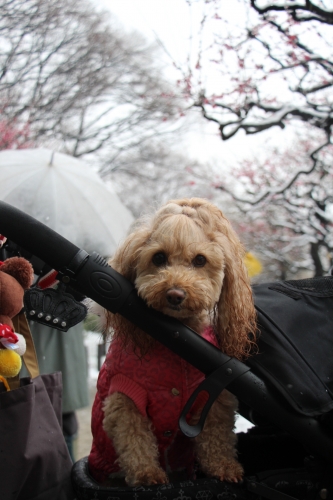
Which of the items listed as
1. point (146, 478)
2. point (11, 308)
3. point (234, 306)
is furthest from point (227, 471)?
point (11, 308)

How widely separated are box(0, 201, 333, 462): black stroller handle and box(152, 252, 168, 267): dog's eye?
0.52ft

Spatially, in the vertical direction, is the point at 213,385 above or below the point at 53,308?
below

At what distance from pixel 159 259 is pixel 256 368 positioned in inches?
16.9

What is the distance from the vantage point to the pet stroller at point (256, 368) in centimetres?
122

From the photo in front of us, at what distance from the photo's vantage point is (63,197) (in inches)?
129

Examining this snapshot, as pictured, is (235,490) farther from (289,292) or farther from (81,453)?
(81,453)

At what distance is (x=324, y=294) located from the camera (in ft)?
5.38

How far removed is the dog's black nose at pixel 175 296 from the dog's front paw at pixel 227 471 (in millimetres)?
560

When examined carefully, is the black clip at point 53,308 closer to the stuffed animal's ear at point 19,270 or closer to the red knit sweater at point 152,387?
the stuffed animal's ear at point 19,270

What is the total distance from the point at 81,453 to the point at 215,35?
359 centimetres

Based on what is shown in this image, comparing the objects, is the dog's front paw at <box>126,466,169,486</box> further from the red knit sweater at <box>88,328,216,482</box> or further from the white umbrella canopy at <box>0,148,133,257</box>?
the white umbrella canopy at <box>0,148,133,257</box>

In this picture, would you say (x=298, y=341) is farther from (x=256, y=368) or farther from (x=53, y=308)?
(x=53, y=308)

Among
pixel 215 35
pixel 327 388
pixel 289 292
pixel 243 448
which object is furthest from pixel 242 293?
pixel 215 35

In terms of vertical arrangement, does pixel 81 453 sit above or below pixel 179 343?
below
